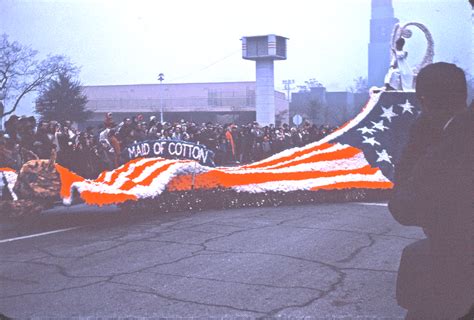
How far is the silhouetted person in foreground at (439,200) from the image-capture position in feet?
6.19

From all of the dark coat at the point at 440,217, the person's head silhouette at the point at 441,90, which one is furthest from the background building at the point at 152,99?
the dark coat at the point at 440,217

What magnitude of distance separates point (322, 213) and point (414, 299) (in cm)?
540

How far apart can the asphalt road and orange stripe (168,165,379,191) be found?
61cm

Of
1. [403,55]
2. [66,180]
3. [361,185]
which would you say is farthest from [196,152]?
[403,55]

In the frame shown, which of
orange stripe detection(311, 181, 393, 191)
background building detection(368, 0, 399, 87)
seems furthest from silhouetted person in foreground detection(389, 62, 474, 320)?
orange stripe detection(311, 181, 393, 191)

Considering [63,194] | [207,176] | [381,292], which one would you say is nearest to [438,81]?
[381,292]

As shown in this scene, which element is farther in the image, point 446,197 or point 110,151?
point 110,151

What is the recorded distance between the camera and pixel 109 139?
1082 cm

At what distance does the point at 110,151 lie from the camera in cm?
1095

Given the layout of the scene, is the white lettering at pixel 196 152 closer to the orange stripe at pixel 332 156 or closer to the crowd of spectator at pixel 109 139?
the crowd of spectator at pixel 109 139

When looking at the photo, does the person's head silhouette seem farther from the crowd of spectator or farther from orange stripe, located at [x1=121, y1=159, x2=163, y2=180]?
orange stripe, located at [x1=121, y1=159, x2=163, y2=180]

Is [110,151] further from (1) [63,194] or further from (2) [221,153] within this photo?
(2) [221,153]

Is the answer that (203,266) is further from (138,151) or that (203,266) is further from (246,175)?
(138,151)

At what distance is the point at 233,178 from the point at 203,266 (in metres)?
3.37
